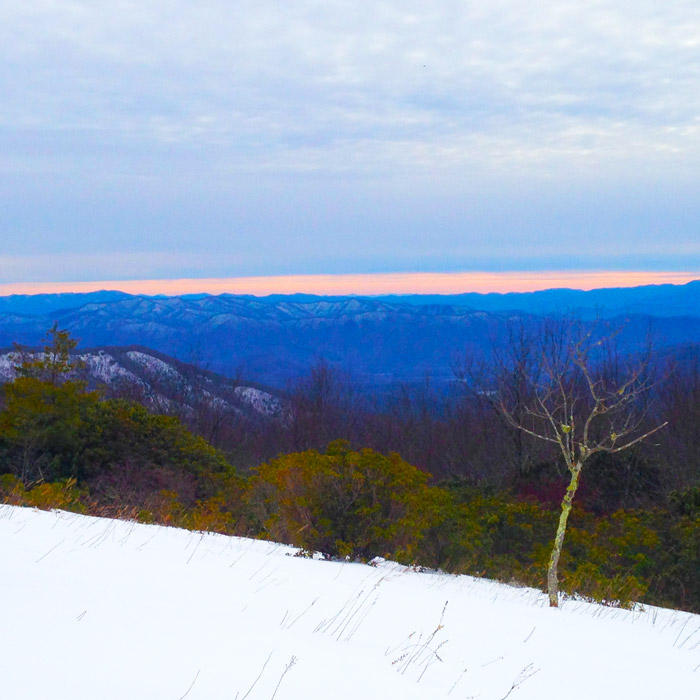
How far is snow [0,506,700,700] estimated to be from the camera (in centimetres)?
309

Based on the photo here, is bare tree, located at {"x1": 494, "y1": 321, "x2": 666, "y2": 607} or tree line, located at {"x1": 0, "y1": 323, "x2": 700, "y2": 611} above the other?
bare tree, located at {"x1": 494, "y1": 321, "x2": 666, "y2": 607}

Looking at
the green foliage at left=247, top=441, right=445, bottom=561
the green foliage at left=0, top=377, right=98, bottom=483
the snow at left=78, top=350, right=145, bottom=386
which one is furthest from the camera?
the snow at left=78, top=350, right=145, bottom=386

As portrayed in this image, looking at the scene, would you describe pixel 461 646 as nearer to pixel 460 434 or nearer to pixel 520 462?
pixel 520 462

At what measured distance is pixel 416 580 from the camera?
8484 mm

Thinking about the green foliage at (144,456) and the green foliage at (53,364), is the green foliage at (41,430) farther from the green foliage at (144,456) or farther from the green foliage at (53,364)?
the green foliage at (53,364)

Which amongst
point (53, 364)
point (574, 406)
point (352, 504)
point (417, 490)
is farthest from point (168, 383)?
point (352, 504)

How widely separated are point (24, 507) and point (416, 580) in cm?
493

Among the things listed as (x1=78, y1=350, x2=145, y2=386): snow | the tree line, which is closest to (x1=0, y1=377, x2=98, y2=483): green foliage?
the tree line

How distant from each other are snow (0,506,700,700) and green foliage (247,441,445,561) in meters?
1.54

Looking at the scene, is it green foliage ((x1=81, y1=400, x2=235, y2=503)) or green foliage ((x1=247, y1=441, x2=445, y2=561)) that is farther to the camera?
green foliage ((x1=81, y1=400, x2=235, y2=503))

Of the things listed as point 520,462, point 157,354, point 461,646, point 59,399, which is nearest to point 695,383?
point 520,462

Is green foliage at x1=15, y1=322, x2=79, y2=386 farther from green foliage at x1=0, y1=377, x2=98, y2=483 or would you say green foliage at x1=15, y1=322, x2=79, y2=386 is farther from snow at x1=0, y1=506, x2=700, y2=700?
snow at x1=0, y1=506, x2=700, y2=700

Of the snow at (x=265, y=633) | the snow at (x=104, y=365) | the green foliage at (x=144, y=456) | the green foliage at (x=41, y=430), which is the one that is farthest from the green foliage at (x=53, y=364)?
the snow at (x=104, y=365)

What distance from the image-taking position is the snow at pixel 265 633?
10.1 feet
